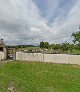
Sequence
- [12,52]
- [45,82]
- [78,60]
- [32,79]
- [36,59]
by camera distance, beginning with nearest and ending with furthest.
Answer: [45,82]
[32,79]
[78,60]
[36,59]
[12,52]

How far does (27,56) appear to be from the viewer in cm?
3088

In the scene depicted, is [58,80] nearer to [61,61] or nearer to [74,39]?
[61,61]

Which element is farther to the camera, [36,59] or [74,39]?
[74,39]

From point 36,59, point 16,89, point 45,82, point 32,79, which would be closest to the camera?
point 16,89

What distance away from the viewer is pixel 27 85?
46.8 feet

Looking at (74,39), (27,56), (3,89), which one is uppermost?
(74,39)

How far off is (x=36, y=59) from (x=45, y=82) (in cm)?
1523

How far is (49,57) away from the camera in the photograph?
2964 cm

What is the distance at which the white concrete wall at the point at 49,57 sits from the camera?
28.0 metres

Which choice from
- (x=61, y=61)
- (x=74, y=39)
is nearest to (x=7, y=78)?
(x=61, y=61)

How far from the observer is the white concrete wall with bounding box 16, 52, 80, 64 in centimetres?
2800

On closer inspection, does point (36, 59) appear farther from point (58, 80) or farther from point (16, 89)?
point (16, 89)

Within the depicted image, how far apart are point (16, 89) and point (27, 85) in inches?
40.2

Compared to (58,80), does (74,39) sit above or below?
above
